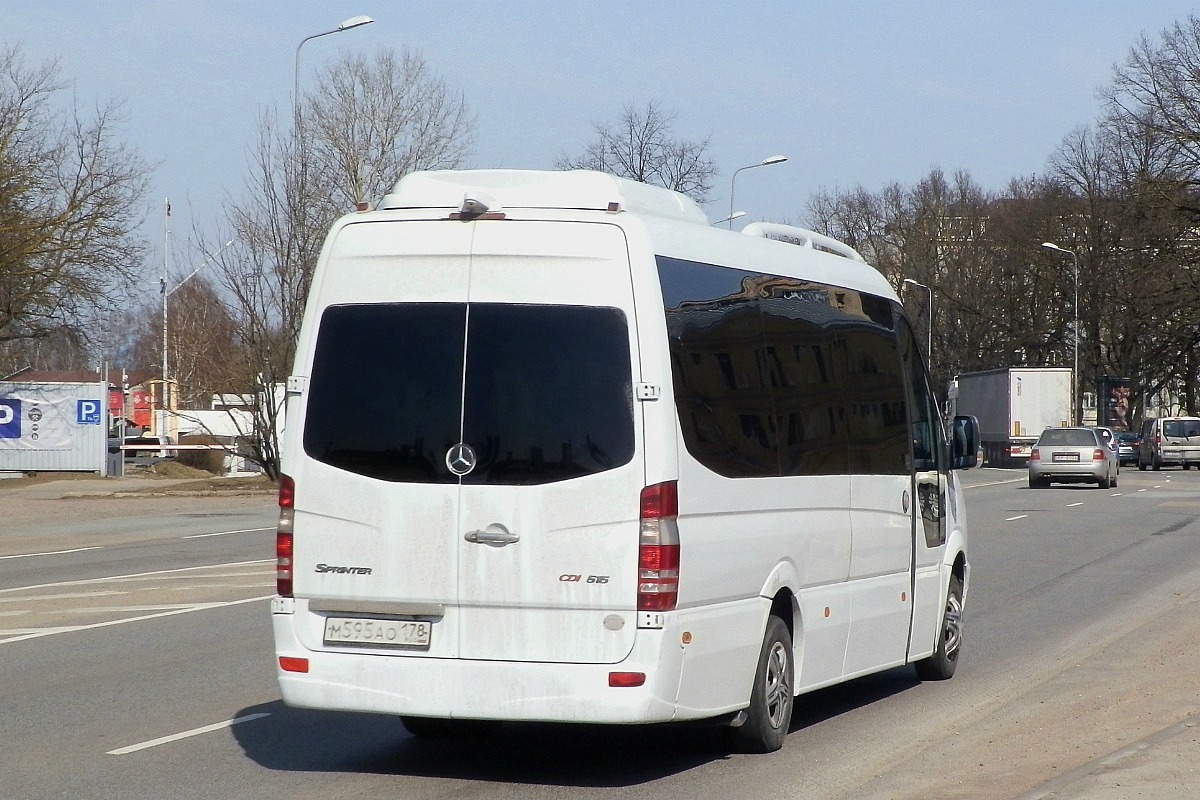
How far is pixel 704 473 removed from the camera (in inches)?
274

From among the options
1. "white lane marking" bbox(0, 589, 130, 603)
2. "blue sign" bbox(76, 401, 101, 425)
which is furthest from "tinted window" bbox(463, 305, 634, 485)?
"blue sign" bbox(76, 401, 101, 425)

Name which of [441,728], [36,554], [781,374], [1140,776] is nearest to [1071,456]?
[36,554]

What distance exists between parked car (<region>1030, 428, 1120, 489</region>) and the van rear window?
123 feet

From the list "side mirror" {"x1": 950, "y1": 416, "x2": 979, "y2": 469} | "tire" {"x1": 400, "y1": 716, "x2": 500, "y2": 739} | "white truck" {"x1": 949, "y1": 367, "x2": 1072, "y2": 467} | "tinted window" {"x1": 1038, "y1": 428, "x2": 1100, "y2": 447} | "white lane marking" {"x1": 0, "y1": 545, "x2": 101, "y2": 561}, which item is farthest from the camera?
"white truck" {"x1": 949, "y1": 367, "x2": 1072, "y2": 467}

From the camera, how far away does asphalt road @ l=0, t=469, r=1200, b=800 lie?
701 cm

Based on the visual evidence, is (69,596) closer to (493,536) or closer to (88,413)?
(493,536)

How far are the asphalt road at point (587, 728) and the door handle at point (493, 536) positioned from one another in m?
1.07

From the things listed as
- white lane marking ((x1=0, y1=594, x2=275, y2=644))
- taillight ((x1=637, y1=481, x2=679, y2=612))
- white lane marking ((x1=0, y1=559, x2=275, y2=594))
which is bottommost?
white lane marking ((x1=0, y1=559, x2=275, y2=594))

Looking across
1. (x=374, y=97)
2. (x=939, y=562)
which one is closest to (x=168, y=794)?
(x=939, y=562)

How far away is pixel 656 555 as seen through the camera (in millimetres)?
6605

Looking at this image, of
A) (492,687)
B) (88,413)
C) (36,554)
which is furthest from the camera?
(88,413)

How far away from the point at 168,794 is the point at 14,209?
36090 mm

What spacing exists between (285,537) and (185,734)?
1697 mm

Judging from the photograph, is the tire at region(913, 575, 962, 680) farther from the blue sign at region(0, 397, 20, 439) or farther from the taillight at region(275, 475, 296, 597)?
the blue sign at region(0, 397, 20, 439)
